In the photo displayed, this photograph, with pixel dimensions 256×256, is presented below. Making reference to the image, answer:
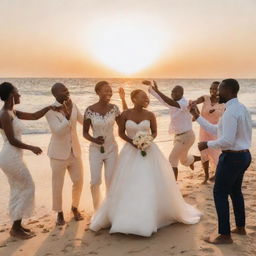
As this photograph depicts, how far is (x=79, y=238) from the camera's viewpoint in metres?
6.54

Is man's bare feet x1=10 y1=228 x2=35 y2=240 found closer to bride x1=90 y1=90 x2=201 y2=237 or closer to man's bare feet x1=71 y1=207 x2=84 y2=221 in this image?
man's bare feet x1=71 y1=207 x2=84 y2=221

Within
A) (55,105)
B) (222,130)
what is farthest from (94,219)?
(222,130)

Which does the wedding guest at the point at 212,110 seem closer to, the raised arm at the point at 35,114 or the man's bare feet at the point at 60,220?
the raised arm at the point at 35,114

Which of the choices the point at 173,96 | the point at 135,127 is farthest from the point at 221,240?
the point at 173,96

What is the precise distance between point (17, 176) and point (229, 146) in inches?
134

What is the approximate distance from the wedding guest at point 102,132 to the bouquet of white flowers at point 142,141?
66 centimetres

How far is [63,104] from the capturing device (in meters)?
7.11

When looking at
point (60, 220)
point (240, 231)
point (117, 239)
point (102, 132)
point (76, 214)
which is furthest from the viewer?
point (76, 214)

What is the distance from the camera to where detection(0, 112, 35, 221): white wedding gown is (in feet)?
21.6

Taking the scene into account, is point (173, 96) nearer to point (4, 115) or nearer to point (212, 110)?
point (212, 110)

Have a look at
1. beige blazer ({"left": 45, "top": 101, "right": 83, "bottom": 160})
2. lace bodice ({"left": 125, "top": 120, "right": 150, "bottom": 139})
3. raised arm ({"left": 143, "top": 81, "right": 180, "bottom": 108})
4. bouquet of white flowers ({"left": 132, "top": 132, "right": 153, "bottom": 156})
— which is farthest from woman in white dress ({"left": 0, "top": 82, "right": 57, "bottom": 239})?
raised arm ({"left": 143, "top": 81, "right": 180, "bottom": 108})

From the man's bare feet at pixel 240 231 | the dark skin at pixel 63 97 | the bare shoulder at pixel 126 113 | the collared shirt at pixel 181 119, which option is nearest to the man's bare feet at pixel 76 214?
the dark skin at pixel 63 97

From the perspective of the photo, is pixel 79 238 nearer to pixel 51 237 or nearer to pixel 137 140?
pixel 51 237

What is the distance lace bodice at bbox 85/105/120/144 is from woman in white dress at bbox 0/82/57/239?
81 centimetres
